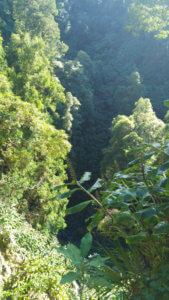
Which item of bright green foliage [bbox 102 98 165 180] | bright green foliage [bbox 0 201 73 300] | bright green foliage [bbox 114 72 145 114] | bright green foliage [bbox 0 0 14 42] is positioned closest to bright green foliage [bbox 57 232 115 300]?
bright green foliage [bbox 0 201 73 300]

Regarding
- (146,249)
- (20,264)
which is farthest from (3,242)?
(146,249)

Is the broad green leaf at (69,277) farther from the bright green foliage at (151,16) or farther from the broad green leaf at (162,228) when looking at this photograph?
the bright green foliage at (151,16)

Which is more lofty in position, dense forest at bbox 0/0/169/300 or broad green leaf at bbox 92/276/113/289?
dense forest at bbox 0/0/169/300

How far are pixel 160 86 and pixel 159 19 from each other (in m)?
19.7

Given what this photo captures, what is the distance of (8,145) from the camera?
6.29 metres

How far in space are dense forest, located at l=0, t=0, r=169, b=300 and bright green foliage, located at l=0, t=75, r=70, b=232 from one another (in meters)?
0.03

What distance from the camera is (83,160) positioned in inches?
637

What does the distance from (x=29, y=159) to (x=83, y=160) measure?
9.41 metres

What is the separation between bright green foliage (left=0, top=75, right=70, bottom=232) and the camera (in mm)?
5914

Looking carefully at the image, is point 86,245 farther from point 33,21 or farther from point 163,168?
point 33,21

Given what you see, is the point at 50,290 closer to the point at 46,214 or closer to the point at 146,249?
the point at 146,249

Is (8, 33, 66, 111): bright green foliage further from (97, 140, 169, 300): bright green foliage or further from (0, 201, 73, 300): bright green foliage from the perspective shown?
(97, 140, 169, 300): bright green foliage

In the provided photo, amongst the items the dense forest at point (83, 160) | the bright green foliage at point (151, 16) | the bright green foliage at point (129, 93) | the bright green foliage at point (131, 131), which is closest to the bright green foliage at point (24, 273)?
the dense forest at point (83, 160)

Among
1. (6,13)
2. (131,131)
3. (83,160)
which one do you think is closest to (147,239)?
(131,131)
